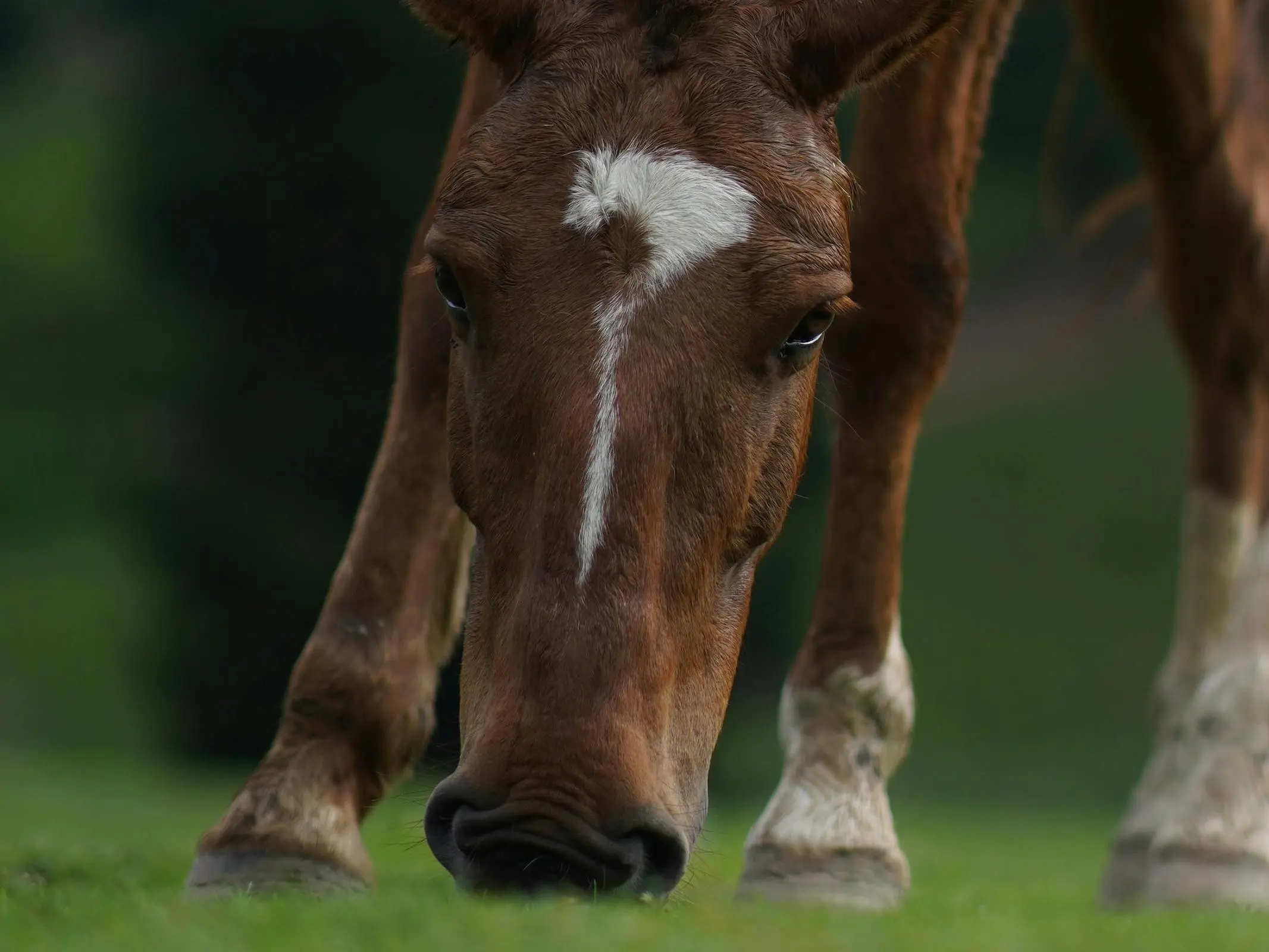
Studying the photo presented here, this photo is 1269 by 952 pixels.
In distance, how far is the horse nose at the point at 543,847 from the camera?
9.86 feet

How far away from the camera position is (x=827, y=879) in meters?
4.45

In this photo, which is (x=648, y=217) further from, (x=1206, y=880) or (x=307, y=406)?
(x=307, y=406)

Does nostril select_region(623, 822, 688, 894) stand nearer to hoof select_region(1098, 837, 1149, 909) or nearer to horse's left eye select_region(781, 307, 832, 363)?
horse's left eye select_region(781, 307, 832, 363)

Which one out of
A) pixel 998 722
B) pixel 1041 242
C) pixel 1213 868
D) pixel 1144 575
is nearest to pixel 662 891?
pixel 1213 868

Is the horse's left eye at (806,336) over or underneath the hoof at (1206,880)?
over

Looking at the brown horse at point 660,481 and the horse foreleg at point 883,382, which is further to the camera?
the horse foreleg at point 883,382

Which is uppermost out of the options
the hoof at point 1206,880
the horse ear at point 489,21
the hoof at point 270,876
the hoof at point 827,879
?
the horse ear at point 489,21

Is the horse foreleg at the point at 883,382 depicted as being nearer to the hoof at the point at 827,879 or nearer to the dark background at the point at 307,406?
the hoof at the point at 827,879

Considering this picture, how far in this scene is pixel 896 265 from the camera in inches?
197

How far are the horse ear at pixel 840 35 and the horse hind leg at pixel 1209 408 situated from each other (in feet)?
6.23

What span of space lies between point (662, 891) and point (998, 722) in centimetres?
1818

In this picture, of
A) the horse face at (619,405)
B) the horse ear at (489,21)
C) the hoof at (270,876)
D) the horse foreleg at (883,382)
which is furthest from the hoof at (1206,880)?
the horse ear at (489,21)

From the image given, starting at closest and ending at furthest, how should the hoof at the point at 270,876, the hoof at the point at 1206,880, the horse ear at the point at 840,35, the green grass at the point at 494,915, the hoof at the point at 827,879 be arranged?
the green grass at the point at 494,915 < the horse ear at the point at 840,35 < the hoof at the point at 270,876 < the hoof at the point at 827,879 < the hoof at the point at 1206,880

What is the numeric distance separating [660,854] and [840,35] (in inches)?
67.1
